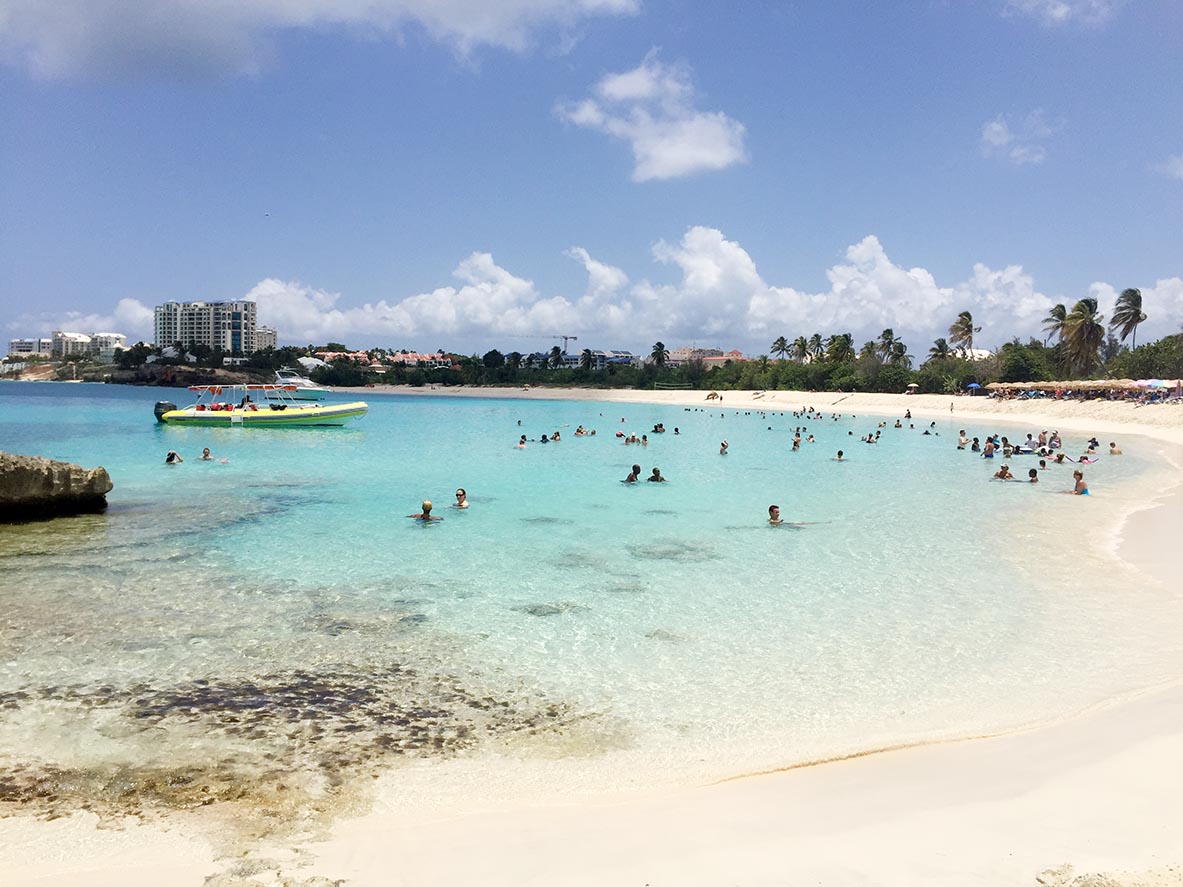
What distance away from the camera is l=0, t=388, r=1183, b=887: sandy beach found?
160 inches

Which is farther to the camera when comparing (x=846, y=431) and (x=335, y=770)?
(x=846, y=431)

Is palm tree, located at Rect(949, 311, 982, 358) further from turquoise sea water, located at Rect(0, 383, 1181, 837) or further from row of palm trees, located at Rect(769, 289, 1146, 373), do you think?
turquoise sea water, located at Rect(0, 383, 1181, 837)

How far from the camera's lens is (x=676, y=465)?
28.1 meters

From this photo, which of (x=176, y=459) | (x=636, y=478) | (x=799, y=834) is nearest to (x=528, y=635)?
(x=799, y=834)

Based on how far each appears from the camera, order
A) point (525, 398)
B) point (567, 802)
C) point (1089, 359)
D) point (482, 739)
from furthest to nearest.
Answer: point (525, 398) < point (1089, 359) < point (482, 739) < point (567, 802)

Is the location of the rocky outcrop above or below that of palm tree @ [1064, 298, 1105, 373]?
below

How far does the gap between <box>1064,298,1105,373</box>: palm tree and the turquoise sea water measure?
194ft

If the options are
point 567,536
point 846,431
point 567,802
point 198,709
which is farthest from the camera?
point 846,431

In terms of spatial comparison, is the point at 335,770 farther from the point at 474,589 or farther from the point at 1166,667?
the point at 1166,667

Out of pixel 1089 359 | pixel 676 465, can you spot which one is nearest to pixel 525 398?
pixel 1089 359

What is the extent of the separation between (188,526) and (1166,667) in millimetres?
15523

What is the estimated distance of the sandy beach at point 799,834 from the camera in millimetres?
4062

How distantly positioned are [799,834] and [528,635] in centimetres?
462

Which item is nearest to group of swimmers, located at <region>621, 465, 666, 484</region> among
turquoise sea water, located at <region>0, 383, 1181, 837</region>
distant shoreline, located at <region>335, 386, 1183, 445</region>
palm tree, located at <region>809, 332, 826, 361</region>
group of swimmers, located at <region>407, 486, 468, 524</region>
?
turquoise sea water, located at <region>0, 383, 1181, 837</region>
